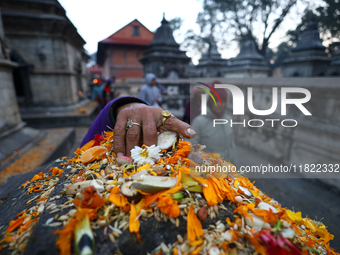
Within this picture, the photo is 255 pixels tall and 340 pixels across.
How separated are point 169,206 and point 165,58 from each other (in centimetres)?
1040

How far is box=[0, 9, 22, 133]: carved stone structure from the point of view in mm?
4681

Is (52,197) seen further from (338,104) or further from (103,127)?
(338,104)

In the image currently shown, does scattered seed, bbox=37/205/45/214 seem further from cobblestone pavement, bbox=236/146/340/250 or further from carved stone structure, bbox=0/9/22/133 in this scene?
carved stone structure, bbox=0/9/22/133

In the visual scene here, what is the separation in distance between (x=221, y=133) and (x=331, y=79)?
3.33m

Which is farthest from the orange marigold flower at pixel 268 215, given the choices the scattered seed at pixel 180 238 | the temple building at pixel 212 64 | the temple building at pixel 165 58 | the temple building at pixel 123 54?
the temple building at pixel 123 54

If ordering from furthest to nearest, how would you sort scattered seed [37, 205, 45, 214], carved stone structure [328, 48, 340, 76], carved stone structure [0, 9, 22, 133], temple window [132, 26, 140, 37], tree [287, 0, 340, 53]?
temple window [132, 26, 140, 37] → tree [287, 0, 340, 53] → carved stone structure [328, 48, 340, 76] → carved stone structure [0, 9, 22, 133] → scattered seed [37, 205, 45, 214]

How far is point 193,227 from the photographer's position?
1062mm

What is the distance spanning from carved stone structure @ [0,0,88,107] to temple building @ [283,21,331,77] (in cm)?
1419

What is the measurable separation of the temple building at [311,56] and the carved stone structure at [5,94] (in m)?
15.3

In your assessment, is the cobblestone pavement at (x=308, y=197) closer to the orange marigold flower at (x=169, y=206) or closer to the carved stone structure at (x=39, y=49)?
the orange marigold flower at (x=169, y=206)

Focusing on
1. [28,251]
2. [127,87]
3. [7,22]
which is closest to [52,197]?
[28,251]

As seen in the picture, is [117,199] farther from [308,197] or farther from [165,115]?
[308,197]

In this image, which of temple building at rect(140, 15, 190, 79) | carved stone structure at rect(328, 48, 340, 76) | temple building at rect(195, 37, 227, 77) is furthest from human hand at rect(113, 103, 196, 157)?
temple building at rect(195, 37, 227, 77)

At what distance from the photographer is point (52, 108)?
29.1 feet
